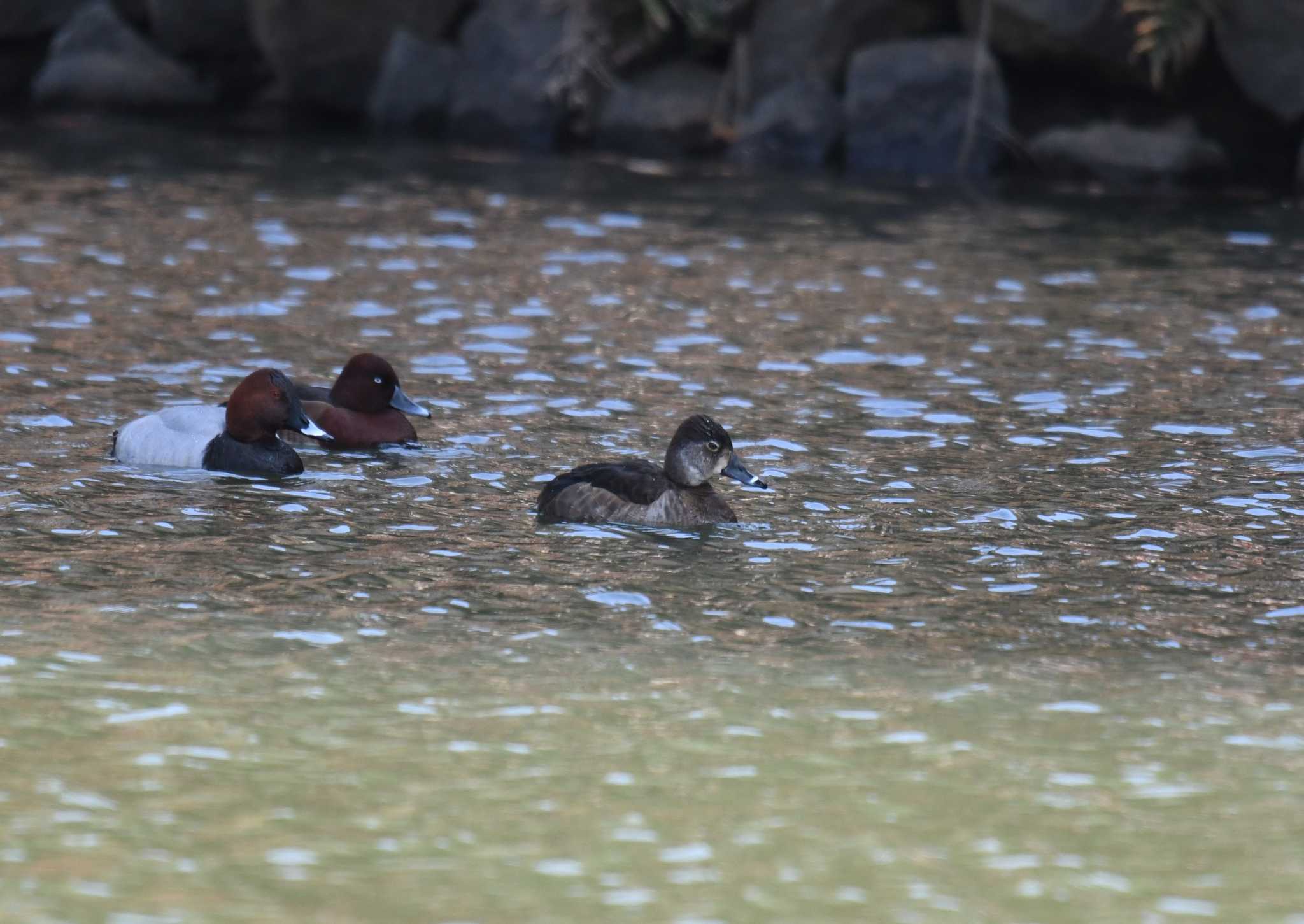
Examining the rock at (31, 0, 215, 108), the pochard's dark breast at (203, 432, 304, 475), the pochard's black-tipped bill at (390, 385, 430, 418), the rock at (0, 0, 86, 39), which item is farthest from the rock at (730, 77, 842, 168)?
the pochard's dark breast at (203, 432, 304, 475)

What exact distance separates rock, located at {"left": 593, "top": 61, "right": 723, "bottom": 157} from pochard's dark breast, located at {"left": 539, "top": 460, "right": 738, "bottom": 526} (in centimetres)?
1573

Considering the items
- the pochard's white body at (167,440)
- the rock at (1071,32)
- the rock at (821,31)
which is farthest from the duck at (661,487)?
the rock at (821,31)

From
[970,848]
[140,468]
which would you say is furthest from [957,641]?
[140,468]

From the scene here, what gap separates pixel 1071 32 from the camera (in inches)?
910

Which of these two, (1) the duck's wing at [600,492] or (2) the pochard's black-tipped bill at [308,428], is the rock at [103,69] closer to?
(2) the pochard's black-tipped bill at [308,428]

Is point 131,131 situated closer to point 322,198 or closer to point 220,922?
point 322,198

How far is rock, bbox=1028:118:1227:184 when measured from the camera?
23328mm

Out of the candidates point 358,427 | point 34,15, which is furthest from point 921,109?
point 358,427

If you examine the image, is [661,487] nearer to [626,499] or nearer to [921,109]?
[626,499]

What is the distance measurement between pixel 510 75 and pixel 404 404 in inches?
579

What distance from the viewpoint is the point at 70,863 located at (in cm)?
579

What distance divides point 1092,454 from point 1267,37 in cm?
1285

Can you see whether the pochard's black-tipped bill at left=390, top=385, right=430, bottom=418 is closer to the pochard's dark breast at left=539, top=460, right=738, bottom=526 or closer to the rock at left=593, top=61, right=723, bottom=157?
the pochard's dark breast at left=539, top=460, right=738, bottom=526

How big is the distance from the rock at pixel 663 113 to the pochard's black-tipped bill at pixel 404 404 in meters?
13.9
